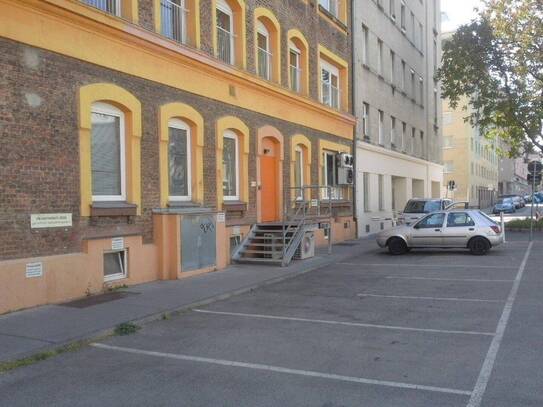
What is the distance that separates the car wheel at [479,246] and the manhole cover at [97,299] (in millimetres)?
10751

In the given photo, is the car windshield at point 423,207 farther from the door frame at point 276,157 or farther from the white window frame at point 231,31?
the white window frame at point 231,31

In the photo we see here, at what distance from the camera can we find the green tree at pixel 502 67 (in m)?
25.0

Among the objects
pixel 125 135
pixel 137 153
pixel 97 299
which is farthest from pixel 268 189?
pixel 97 299

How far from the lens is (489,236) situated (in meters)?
16.7

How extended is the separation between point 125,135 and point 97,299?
3.44 m

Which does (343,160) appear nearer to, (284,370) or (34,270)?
(34,270)

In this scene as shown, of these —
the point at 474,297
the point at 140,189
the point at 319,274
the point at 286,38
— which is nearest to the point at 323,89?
the point at 286,38

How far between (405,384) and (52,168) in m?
6.78

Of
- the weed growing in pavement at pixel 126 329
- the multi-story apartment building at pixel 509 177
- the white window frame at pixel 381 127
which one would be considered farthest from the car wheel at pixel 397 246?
the multi-story apartment building at pixel 509 177

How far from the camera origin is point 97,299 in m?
9.72

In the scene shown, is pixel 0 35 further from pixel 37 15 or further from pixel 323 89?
pixel 323 89

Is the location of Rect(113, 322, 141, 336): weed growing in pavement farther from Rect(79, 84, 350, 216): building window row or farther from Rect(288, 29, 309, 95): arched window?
Rect(288, 29, 309, 95): arched window

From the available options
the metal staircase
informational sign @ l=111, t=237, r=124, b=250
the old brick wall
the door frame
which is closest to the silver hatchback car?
the metal staircase

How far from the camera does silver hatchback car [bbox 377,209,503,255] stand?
1684 centimetres
